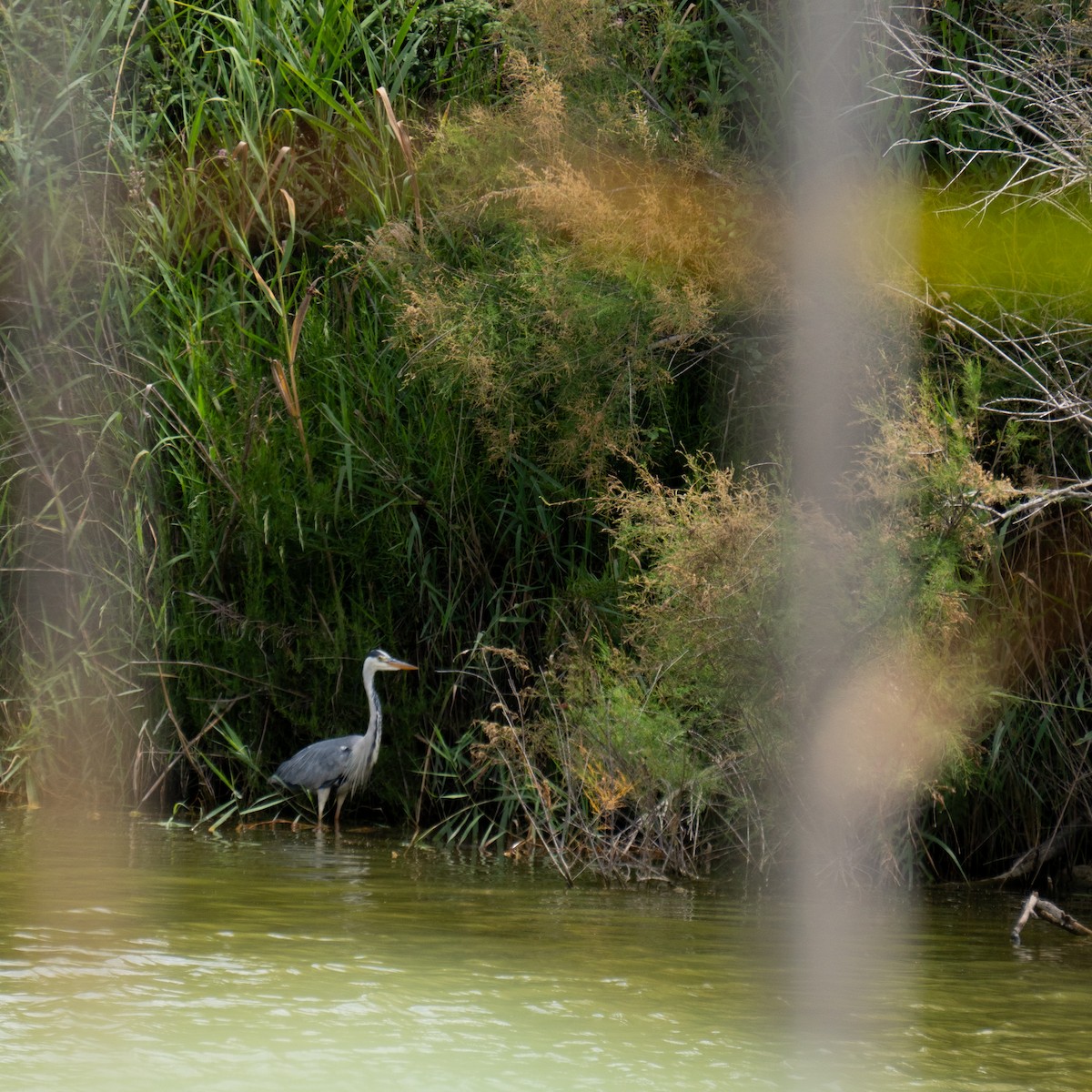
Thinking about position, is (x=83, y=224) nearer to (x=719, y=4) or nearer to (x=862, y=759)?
(x=719, y=4)

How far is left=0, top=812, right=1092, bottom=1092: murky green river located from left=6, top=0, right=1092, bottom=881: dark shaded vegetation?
0.64 meters

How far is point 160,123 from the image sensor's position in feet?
26.7

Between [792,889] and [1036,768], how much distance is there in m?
1.03

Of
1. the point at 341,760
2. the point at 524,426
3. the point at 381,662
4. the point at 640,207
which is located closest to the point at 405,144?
the point at 640,207

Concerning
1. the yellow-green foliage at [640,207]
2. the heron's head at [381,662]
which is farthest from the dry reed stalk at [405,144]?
the heron's head at [381,662]

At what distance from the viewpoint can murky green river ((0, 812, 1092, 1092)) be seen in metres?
Result: 3.35

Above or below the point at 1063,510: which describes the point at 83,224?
above

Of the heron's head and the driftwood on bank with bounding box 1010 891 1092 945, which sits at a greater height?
the heron's head

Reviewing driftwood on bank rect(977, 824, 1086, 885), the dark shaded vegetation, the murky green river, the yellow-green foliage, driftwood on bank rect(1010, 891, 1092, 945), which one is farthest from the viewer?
the yellow-green foliage

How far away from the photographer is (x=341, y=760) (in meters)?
6.95

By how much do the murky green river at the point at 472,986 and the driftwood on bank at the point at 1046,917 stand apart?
0.07 metres

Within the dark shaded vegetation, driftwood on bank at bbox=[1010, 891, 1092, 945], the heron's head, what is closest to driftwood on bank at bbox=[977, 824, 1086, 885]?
the dark shaded vegetation

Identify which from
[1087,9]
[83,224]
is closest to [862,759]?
[1087,9]

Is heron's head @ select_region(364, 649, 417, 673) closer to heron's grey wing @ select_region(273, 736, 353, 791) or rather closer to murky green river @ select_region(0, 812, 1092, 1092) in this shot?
heron's grey wing @ select_region(273, 736, 353, 791)
